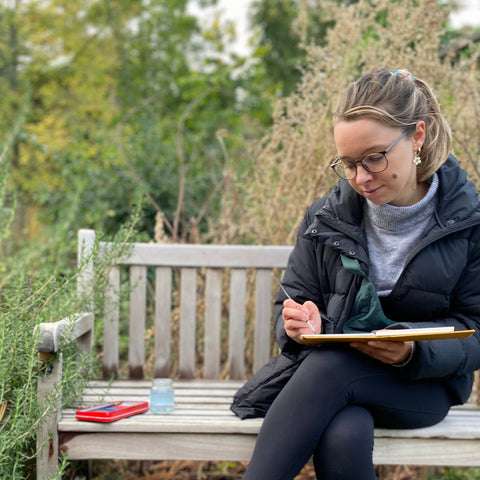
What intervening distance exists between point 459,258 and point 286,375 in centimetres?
69

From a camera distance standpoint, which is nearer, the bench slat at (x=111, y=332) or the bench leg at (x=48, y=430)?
the bench leg at (x=48, y=430)

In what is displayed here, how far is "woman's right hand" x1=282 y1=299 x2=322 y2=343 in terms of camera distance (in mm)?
2059

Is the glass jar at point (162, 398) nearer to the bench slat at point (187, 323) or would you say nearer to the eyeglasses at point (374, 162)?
the bench slat at point (187, 323)

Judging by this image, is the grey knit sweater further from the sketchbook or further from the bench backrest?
the bench backrest

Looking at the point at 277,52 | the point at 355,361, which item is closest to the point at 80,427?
the point at 355,361

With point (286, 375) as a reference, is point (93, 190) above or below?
above

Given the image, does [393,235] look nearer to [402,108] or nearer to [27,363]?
[402,108]

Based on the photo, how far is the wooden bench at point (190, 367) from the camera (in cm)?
223

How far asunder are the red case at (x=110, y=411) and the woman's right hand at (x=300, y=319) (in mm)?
637

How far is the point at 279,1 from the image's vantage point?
39.6 feet

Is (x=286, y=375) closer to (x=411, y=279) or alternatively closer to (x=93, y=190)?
(x=411, y=279)

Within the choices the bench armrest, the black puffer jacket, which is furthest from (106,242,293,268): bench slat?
the black puffer jacket

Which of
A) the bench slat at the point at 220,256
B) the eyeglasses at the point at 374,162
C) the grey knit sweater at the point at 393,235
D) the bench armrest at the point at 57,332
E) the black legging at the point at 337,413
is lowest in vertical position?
the black legging at the point at 337,413

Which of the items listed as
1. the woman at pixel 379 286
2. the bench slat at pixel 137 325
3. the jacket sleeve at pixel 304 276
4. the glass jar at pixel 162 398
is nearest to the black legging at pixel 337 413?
the woman at pixel 379 286
